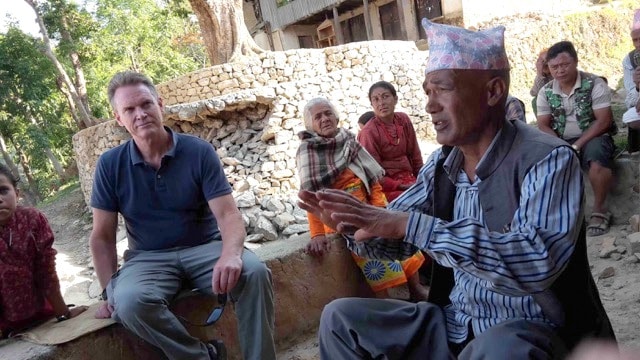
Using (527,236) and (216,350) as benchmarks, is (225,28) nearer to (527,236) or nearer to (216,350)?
(216,350)

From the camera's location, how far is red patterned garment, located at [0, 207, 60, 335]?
1973 millimetres

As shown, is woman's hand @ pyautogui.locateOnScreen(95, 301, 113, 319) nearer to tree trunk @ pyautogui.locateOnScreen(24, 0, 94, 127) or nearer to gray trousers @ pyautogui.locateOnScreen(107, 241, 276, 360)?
gray trousers @ pyautogui.locateOnScreen(107, 241, 276, 360)

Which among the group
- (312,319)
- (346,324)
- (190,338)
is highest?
(346,324)

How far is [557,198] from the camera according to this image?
1.15 meters

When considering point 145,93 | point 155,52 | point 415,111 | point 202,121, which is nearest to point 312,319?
point 145,93

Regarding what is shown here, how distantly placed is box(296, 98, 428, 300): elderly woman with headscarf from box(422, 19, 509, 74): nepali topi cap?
1588 mm

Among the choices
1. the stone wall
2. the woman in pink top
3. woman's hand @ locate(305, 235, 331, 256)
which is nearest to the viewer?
woman's hand @ locate(305, 235, 331, 256)

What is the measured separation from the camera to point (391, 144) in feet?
11.3

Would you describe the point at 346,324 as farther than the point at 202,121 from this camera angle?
No

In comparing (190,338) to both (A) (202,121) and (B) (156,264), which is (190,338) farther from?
(A) (202,121)

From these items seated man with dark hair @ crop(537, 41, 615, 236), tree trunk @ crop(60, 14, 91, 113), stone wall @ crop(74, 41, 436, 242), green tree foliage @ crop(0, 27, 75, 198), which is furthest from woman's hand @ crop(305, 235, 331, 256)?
tree trunk @ crop(60, 14, 91, 113)

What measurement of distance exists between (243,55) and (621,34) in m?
10.8

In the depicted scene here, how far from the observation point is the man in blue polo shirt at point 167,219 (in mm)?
2035

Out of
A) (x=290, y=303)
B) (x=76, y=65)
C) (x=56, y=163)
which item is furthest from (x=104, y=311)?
(x=56, y=163)
